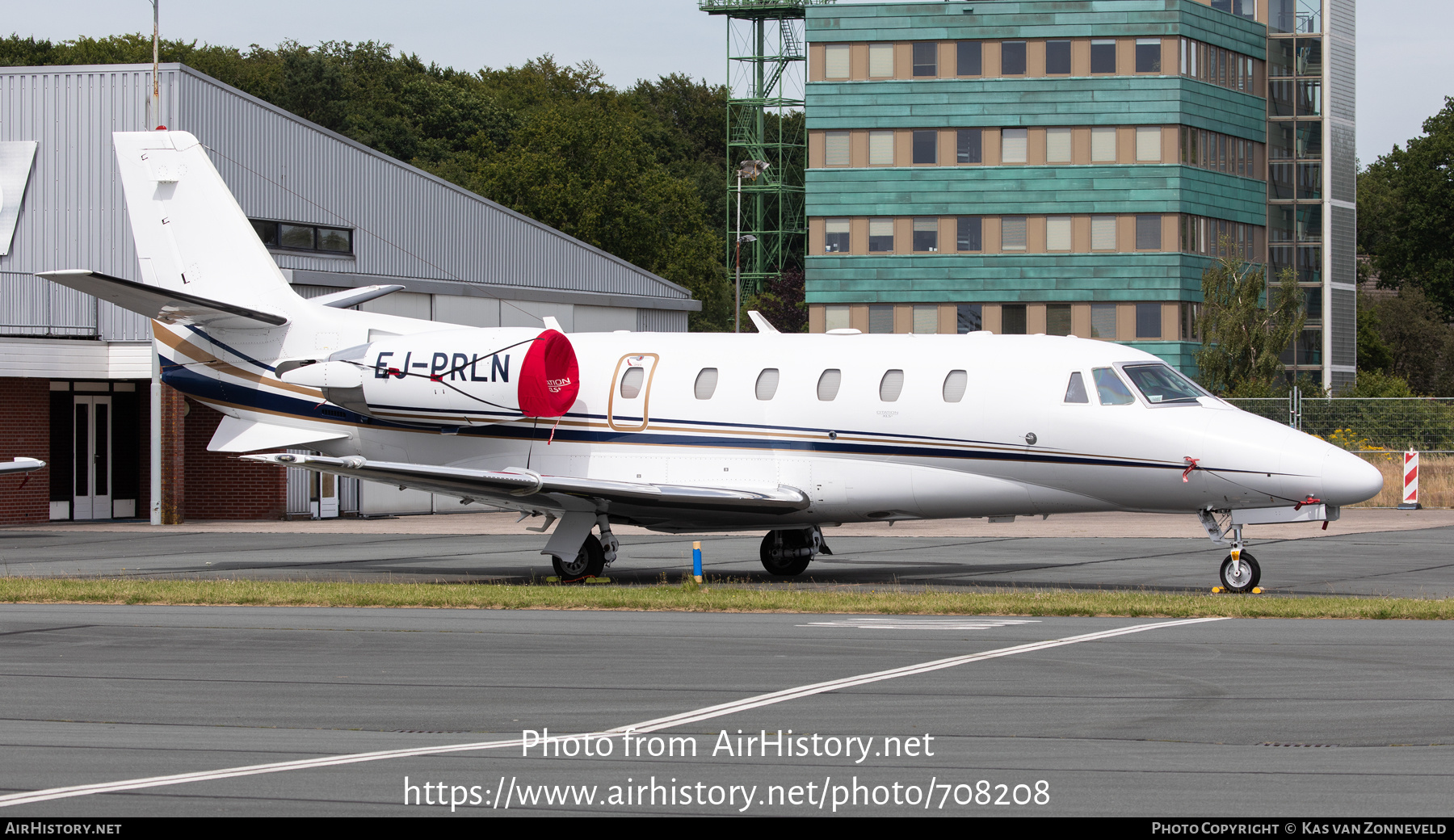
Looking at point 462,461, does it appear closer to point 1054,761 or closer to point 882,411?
point 882,411

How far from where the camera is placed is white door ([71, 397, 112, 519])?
123ft

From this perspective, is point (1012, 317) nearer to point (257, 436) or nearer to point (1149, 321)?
point (1149, 321)

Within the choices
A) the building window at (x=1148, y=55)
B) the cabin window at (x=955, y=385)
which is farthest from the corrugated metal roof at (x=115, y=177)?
the building window at (x=1148, y=55)

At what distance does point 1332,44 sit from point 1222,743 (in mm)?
75954

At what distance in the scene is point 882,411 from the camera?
66.6 feet

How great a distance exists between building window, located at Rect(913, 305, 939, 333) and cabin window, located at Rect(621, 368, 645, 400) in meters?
50.6

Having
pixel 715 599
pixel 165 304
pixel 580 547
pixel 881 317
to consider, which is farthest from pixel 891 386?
pixel 881 317

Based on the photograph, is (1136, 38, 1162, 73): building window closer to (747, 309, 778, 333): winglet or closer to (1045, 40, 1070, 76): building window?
(1045, 40, 1070, 76): building window

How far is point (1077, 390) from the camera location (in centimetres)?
1948

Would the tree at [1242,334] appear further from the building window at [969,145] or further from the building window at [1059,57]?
the building window at [1059,57]

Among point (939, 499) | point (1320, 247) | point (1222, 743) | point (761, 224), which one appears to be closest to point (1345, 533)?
point (939, 499)

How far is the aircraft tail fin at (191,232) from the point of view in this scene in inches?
957

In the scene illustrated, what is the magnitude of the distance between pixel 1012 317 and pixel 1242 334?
20.1m

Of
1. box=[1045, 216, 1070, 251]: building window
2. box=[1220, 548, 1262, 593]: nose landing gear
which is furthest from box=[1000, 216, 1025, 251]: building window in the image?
box=[1220, 548, 1262, 593]: nose landing gear
